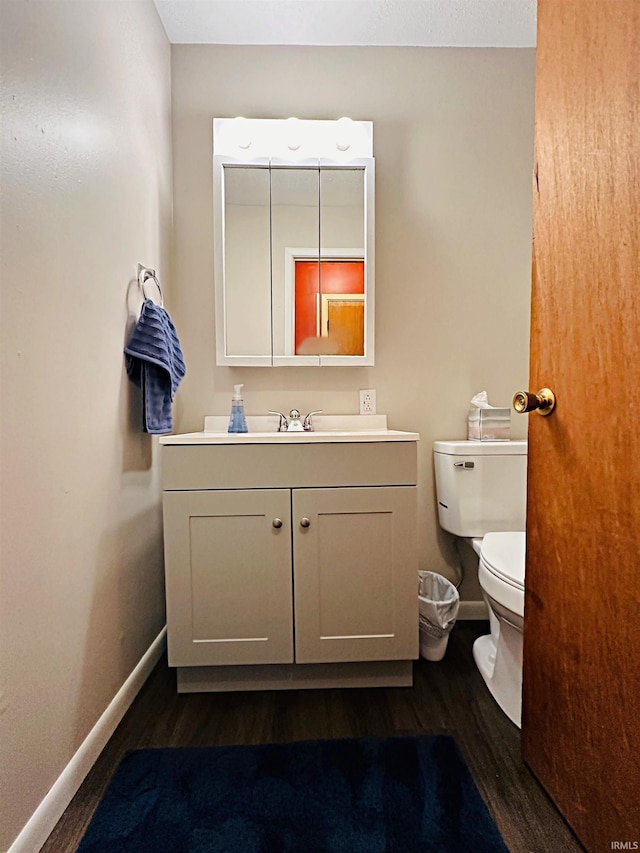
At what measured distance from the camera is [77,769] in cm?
117

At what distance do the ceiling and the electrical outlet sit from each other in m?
1.43

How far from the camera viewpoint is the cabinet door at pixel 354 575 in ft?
5.10

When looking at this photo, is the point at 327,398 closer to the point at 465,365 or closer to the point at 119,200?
the point at 465,365

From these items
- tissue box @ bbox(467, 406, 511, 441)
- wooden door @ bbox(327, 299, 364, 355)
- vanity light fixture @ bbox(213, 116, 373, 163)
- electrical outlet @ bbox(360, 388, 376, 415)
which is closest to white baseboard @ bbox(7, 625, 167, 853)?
electrical outlet @ bbox(360, 388, 376, 415)

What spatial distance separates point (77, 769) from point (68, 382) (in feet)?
3.08

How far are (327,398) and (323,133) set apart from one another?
3.57 feet

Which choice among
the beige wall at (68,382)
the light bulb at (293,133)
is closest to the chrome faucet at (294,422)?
the beige wall at (68,382)

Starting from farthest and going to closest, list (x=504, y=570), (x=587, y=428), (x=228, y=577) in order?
(x=228, y=577), (x=504, y=570), (x=587, y=428)

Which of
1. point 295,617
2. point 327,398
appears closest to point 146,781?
point 295,617

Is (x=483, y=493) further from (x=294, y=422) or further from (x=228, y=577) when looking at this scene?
(x=228, y=577)

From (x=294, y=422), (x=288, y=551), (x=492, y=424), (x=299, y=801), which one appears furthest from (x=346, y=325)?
(x=299, y=801)

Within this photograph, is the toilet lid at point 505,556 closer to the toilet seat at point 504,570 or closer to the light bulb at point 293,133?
the toilet seat at point 504,570

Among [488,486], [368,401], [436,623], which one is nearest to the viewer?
[436,623]

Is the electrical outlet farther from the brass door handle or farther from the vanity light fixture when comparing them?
the brass door handle
